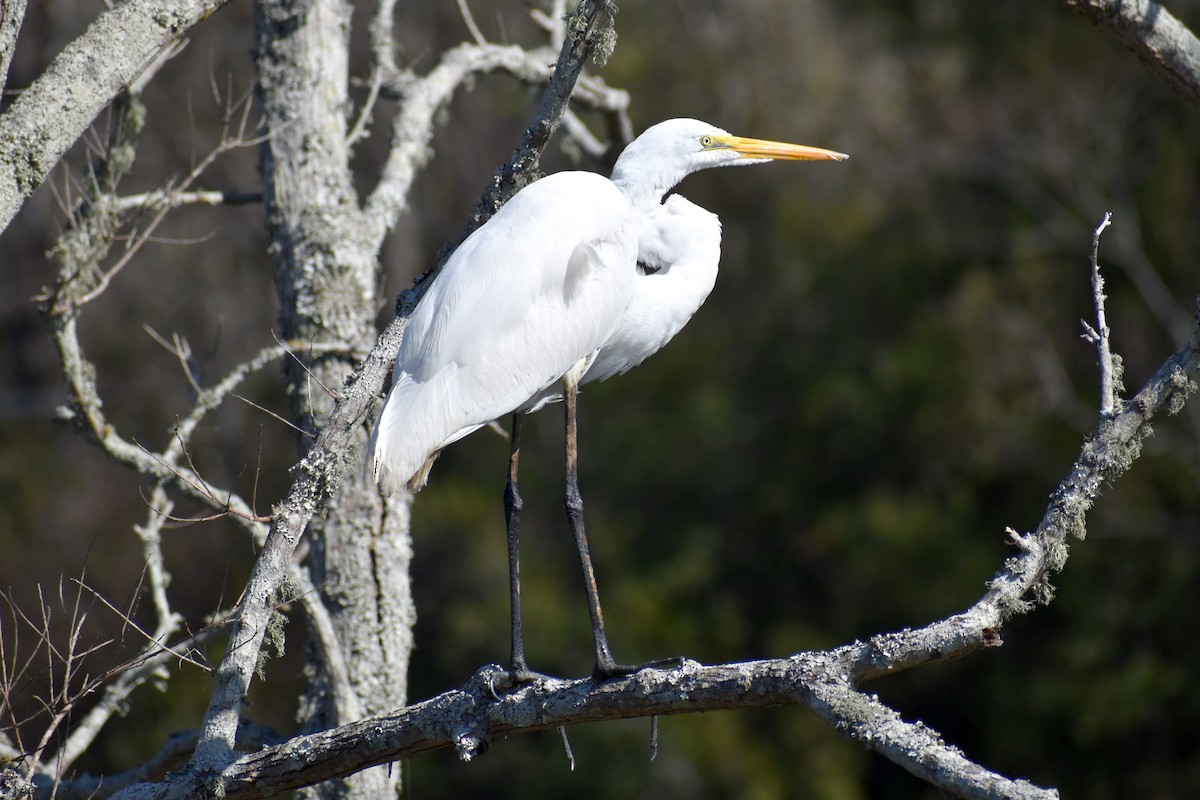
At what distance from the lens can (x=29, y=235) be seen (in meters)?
10.4

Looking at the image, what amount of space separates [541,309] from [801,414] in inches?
239

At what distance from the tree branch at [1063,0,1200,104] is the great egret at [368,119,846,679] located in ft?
2.09

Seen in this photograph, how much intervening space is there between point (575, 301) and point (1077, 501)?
114 cm

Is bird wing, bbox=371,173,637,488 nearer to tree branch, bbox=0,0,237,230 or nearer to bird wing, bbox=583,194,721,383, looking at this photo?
bird wing, bbox=583,194,721,383

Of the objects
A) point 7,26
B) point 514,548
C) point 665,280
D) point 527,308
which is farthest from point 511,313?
point 7,26

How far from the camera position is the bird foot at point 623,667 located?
2.08 meters

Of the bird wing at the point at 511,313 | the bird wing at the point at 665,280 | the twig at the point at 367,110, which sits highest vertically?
the twig at the point at 367,110

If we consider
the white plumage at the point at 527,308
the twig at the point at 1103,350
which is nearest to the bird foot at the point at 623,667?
the white plumage at the point at 527,308

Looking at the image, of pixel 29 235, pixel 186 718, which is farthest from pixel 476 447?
Result: pixel 29 235

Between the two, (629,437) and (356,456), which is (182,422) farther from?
(629,437)

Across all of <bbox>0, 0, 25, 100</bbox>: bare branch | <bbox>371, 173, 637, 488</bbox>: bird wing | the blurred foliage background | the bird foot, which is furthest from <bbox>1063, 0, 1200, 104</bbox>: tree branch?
the blurred foliage background

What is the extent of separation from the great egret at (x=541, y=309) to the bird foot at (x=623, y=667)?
0.11ft

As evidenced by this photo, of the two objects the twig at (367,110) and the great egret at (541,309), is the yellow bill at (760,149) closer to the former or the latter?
the great egret at (541,309)

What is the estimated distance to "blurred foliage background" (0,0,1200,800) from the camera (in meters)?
6.95
